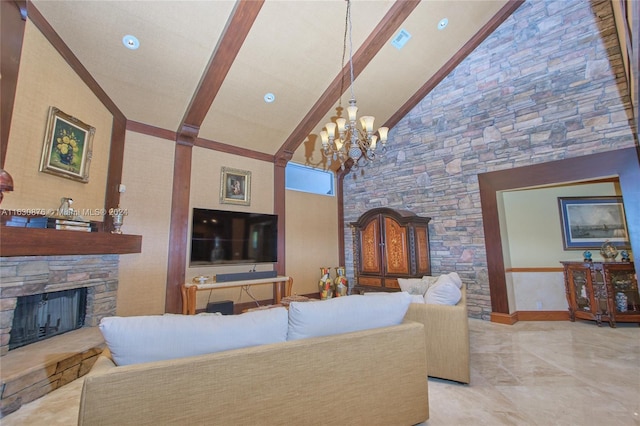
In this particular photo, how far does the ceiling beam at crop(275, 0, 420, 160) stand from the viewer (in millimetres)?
3803

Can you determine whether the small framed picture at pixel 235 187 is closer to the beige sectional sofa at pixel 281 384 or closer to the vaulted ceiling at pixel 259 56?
the vaulted ceiling at pixel 259 56

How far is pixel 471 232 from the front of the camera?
454 centimetres

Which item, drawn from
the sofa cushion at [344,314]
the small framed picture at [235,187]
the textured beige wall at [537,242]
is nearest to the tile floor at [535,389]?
the sofa cushion at [344,314]

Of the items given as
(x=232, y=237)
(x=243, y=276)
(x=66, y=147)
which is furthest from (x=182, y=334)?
(x=232, y=237)

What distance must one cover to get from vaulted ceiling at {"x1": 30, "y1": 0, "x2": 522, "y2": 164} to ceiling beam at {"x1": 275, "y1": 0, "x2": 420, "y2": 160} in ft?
0.05

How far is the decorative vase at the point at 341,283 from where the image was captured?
5836 mm

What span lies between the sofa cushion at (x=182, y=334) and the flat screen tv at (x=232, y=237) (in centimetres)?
323

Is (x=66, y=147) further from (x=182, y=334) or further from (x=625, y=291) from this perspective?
(x=625, y=291)

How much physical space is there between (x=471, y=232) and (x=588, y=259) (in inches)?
60.2

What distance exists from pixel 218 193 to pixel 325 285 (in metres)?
2.76

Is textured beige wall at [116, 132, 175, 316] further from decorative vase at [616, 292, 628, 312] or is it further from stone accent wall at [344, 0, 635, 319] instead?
decorative vase at [616, 292, 628, 312]

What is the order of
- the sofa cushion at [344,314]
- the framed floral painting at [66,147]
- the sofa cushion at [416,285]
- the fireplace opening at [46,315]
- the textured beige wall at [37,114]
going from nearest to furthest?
the sofa cushion at [344,314]
the textured beige wall at [37,114]
the fireplace opening at [46,315]
the framed floral painting at [66,147]
the sofa cushion at [416,285]

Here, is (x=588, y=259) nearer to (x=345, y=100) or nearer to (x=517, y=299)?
(x=517, y=299)

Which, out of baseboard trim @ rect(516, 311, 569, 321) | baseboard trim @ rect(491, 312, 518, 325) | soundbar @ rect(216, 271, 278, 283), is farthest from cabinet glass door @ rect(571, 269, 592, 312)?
soundbar @ rect(216, 271, 278, 283)
